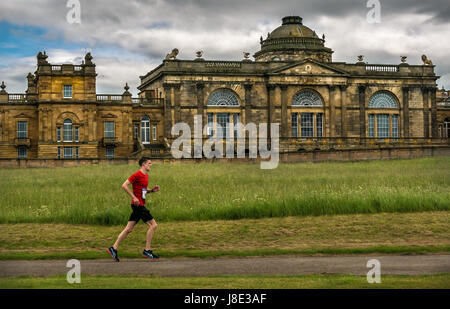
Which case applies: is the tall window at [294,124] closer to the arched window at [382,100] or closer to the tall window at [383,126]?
the tall window at [383,126]

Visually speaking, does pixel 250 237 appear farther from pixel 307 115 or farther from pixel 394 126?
pixel 394 126

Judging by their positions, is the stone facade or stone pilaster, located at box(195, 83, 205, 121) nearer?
the stone facade

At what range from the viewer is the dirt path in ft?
45.0

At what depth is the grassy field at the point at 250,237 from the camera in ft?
54.2

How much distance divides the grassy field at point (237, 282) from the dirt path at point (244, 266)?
0.74 meters

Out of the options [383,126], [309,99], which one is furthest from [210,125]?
[383,126]

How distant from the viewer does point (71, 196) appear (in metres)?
25.6

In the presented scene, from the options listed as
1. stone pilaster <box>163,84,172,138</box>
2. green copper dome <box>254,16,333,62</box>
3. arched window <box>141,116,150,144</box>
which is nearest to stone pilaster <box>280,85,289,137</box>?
green copper dome <box>254,16,333,62</box>

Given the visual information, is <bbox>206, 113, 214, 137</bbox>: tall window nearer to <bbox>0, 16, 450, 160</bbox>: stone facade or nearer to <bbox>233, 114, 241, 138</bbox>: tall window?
<bbox>0, 16, 450, 160</bbox>: stone facade

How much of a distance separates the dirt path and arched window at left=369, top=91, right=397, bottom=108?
5435 cm

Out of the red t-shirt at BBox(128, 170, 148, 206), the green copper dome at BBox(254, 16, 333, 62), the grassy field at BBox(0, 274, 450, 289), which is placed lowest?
the grassy field at BBox(0, 274, 450, 289)

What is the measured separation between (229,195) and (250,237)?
21.2 feet

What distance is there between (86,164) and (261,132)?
22.7m

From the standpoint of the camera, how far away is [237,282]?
12.2 metres
